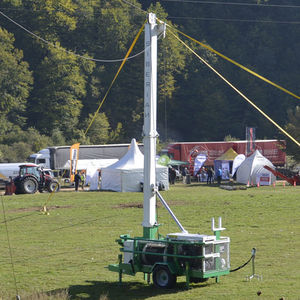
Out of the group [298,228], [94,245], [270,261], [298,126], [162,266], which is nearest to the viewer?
[162,266]

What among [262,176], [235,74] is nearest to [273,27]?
[235,74]

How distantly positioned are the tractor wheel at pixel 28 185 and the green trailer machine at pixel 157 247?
26.0 m

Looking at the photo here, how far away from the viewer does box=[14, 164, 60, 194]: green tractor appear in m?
40.1

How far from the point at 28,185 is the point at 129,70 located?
58330mm

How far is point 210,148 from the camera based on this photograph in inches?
2314

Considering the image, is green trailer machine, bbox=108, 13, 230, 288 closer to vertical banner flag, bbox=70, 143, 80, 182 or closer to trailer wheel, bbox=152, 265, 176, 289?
trailer wheel, bbox=152, 265, 176, 289

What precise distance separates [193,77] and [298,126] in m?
40.1

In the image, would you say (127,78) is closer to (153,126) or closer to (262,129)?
(262,129)

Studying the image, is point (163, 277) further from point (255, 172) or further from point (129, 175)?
point (255, 172)

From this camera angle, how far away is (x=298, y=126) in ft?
208

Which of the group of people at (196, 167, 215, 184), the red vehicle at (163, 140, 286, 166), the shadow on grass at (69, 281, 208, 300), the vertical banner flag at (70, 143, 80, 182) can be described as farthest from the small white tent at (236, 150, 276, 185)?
the shadow on grass at (69, 281, 208, 300)

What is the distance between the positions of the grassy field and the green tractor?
12.8 ft

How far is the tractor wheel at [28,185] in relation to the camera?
1576 inches

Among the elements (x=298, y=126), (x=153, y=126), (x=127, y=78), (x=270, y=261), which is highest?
(x=127, y=78)
